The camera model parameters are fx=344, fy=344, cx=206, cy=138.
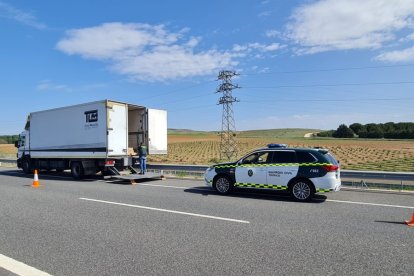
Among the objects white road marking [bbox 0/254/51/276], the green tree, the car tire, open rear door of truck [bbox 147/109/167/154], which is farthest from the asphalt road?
the green tree

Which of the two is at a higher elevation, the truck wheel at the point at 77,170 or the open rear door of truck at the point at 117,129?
the open rear door of truck at the point at 117,129

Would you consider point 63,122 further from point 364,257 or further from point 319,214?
point 364,257

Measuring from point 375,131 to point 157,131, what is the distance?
369 ft

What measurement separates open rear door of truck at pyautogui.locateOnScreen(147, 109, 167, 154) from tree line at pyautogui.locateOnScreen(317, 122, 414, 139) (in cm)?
10177

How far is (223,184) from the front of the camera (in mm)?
11180

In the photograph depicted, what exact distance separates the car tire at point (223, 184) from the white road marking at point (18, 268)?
709cm

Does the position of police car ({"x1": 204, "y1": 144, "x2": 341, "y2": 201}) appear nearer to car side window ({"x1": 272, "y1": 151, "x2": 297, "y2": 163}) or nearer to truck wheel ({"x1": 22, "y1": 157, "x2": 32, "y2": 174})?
car side window ({"x1": 272, "y1": 151, "x2": 297, "y2": 163})

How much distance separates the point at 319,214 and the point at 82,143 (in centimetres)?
1161

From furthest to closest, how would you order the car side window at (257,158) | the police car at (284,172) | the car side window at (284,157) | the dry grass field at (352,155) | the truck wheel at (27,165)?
the dry grass field at (352,155)
the truck wheel at (27,165)
the car side window at (257,158)
the car side window at (284,157)
the police car at (284,172)

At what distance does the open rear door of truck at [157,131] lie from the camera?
16.8 metres

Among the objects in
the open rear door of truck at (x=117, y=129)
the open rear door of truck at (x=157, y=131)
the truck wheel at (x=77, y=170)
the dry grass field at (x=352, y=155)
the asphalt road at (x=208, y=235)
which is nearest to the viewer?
the asphalt road at (x=208, y=235)

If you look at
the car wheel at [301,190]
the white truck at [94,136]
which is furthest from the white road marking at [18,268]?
the white truck at [94,136]

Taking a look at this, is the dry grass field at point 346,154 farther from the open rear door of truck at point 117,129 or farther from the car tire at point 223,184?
the car tire at point 223,184

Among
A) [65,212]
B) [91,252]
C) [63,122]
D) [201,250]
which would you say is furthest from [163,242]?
[63,122]
